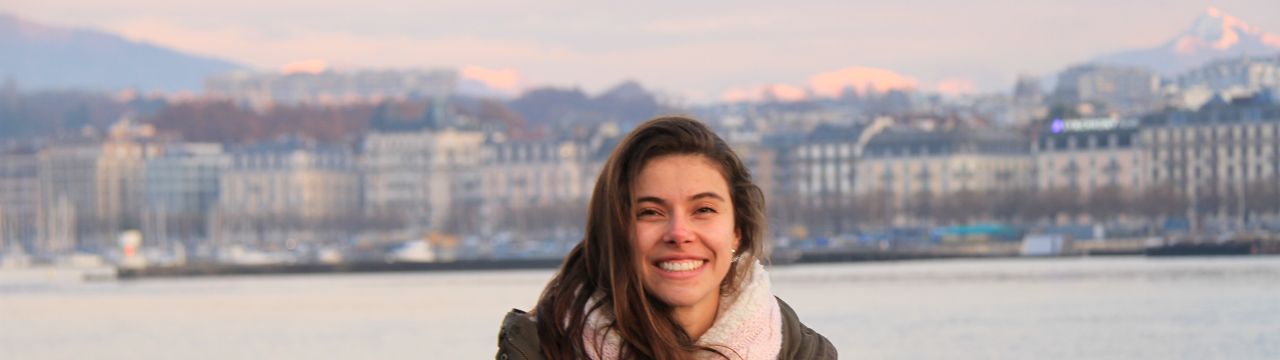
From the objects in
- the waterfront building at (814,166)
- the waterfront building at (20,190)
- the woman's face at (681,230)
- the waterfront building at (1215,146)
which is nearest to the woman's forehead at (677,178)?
the woman's face at (681,230)

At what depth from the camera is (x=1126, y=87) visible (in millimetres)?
149750

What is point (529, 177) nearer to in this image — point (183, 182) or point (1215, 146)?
point (183, 182)

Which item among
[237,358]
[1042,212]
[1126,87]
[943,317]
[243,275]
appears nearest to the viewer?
[237,358]

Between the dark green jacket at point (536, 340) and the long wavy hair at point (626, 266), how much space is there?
0.9 inches

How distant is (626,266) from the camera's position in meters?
3.12

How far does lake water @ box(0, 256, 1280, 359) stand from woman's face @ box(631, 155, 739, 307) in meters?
23.7

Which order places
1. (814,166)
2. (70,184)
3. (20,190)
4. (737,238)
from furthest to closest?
(20,190) → (70,184) → (814,166) → (737,238)

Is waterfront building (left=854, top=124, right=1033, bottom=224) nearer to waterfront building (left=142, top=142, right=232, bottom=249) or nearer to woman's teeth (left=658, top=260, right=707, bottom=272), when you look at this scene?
waterfront building (left=142, top=142, right=232, bottom=249)

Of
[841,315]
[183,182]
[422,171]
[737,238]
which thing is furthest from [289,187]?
[737,238]

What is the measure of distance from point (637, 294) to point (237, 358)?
28.5 meters

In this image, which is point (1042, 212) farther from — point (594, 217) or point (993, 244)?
point (594, 217)

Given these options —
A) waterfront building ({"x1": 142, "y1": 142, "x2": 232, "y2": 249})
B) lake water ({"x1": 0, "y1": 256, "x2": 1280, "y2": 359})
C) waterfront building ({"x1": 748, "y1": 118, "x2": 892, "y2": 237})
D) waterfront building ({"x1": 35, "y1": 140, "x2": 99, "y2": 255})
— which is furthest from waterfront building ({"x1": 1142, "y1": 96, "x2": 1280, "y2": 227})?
waterfront building ({"x1": 35, "y1": 140, "x2": 99, "y2": 255})

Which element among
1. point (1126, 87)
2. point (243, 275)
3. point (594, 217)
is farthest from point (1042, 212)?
point (594, 217)

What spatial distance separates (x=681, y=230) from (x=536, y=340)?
0.22 meters
